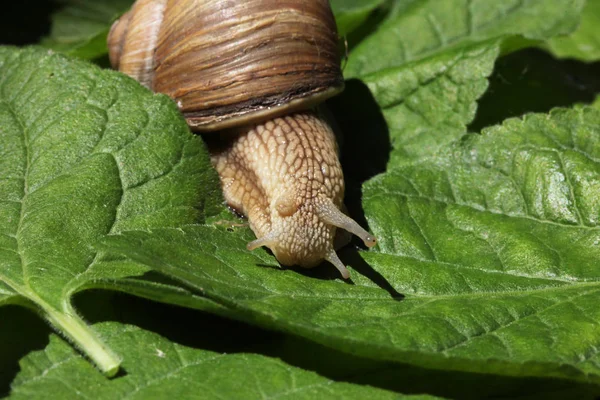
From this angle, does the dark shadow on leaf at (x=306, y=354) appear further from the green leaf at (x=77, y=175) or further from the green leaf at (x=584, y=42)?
the green leaf at (x=584, y=42)

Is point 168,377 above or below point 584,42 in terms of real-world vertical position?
below

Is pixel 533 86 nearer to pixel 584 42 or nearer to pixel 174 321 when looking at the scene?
pixel 584 42

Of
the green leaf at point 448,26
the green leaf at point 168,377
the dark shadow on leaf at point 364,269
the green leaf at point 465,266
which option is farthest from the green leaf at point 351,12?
the green leaf at point 168,377

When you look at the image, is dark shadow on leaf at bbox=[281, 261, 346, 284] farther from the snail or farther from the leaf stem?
the leaf stem

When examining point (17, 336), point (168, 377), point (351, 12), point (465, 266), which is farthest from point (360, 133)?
point (17, 336)

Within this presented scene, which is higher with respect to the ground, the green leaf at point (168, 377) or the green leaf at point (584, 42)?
the green leaf at point (584, 42)

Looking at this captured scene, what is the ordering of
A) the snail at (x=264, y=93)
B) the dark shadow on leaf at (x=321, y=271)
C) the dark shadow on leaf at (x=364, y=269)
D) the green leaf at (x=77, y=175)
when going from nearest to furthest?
the green leaf at (x=77, y=175)
the dark shadow on leaf at (x=364, y=269)
the dark shadow on leaf at (x=321, y=271)
the snail at (x=264, y=93)

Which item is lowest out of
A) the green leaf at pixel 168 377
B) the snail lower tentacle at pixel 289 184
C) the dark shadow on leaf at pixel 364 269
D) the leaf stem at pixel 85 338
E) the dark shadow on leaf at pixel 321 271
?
the dark shadow on leaf at pixel 321 271
